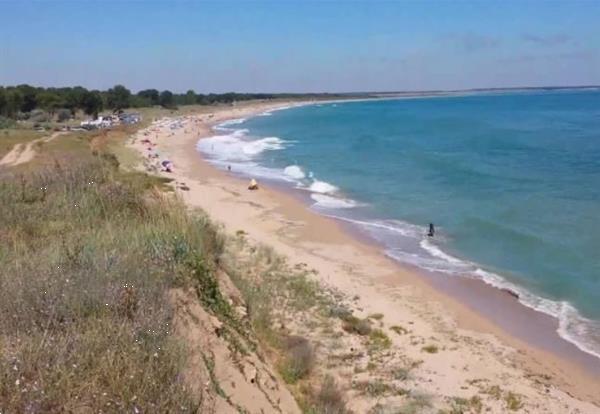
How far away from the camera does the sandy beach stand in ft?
41.1

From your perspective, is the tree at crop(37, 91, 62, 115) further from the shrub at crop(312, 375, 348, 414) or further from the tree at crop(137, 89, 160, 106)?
the shrub at crop(312, 375, 348, 414)

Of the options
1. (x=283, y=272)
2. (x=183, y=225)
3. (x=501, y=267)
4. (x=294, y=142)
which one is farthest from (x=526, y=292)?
(x=294, y=142)

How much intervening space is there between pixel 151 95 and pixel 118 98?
4831cm

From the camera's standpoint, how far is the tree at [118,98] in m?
125

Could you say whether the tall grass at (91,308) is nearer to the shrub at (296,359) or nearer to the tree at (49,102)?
the shrub at (296,359)

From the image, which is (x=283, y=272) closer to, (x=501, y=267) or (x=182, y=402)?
(x=501, y=267)

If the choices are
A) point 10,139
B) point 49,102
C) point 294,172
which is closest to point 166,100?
point 49,102

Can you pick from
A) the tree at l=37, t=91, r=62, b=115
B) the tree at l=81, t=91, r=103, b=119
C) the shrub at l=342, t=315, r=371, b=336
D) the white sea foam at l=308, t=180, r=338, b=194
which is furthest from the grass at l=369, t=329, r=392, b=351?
the tree at l=81, t=91, r=103, b=119

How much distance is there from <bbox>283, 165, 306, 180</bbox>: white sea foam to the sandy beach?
1540 centimetres

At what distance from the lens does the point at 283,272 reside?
1922 centimetres

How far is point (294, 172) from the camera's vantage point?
48.4 meters

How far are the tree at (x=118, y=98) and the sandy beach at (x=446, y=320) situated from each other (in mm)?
102944

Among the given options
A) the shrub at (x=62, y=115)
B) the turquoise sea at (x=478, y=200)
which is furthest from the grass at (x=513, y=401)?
the shrub at (x=62, y=115)

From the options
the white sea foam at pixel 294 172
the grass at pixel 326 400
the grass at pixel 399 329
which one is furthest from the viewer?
the white sea foam at pixel 294 172
